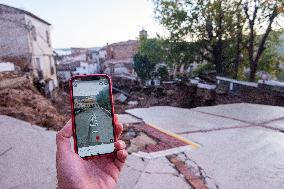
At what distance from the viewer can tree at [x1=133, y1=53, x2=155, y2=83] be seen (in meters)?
39.2

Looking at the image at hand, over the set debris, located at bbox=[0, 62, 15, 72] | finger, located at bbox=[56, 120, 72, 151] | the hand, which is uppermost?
finger, located at bbox=[56, 120, 72, 151]

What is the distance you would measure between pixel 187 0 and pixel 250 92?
13.1 metres

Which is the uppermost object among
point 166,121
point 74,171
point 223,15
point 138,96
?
point 223,15

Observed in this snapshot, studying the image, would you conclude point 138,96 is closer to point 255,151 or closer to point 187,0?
point 187,0

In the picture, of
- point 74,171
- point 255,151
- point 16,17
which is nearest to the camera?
point 74,171

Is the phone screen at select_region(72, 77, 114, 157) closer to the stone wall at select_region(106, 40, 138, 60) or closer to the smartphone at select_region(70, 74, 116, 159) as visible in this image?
the smartphone at select_region(70, 74, 116, 159)

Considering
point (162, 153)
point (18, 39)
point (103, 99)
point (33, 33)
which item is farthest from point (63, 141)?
point (33, 33)

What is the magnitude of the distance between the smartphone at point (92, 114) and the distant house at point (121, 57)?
160ft

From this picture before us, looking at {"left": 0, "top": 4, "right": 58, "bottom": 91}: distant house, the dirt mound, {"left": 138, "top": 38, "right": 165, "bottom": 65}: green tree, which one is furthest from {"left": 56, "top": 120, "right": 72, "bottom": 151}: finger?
{"left": 138, "top": 38, "right": 165, "bottom": 65}: green tree

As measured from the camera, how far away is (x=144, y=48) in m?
29.2

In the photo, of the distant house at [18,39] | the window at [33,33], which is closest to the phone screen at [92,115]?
the distant house at [18,39]

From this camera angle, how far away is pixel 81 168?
204cm

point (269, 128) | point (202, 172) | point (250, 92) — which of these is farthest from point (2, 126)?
point (250, 92)

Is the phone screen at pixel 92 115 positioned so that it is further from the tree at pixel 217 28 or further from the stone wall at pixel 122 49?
the stone wall at pixel 122 49
